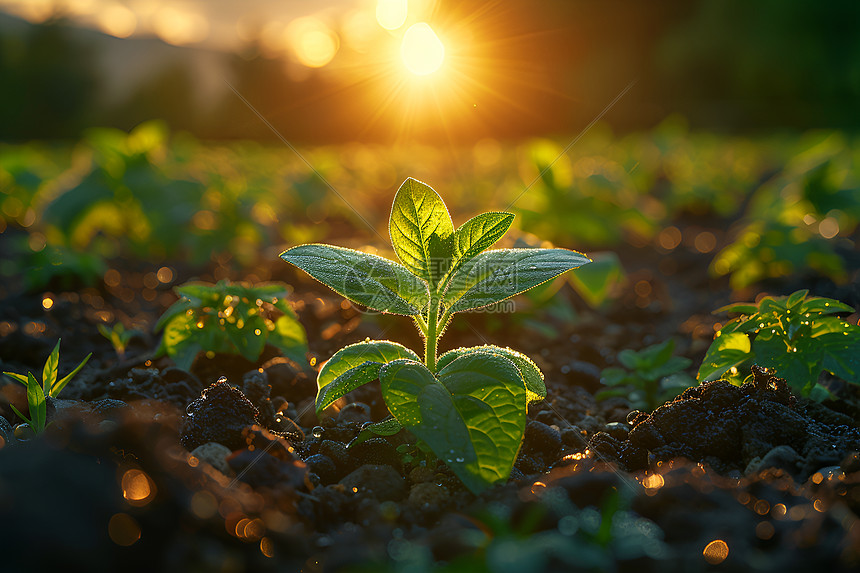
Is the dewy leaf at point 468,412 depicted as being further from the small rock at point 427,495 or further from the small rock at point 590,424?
the small rock at point 590,424

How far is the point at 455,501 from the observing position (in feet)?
4.46

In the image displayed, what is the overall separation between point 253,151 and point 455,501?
1089cm

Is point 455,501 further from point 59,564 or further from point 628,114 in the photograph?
point 628,114

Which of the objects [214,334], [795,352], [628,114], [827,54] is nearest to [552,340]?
[795,352]

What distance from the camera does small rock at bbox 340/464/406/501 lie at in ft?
4.63

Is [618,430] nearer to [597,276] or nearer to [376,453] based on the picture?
[376,453]

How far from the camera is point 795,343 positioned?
1.66 m

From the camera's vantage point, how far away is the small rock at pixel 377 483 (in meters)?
1.41

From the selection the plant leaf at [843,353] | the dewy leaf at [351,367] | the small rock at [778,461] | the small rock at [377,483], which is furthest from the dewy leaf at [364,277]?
the plant leaf at [843,353]

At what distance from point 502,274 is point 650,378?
0.88 m

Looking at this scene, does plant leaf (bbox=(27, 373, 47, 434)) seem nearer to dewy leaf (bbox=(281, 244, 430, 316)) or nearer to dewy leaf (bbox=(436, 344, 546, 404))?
dewy leaf (bbox=(281, 244, 430, 316))

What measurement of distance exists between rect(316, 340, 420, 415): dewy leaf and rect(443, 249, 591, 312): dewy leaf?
0.66 feet

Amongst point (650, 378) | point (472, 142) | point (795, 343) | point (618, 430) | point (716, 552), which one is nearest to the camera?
point (716, 552)

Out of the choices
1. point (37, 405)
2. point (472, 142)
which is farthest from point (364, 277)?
point (472, 142)
